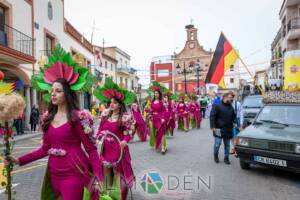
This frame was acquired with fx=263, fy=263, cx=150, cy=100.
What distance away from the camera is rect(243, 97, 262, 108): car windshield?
1193cm

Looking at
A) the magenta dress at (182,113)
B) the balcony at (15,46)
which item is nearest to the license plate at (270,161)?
the magenta dress at (182,113)

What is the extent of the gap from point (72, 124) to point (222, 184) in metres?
3.59

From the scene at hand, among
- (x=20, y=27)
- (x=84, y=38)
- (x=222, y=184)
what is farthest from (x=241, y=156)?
(x=84, y=38)

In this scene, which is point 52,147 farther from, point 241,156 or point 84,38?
point 84,38

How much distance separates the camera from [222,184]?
511cm

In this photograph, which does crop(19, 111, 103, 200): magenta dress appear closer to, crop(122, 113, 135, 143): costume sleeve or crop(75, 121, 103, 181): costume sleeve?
crop(75, 121, 103, 181): costume sleeve

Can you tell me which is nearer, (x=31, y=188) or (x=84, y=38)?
(x=31, y=188)

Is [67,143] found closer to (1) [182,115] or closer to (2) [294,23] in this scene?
(1) [182,115]

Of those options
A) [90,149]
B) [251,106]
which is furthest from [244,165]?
[251,106]

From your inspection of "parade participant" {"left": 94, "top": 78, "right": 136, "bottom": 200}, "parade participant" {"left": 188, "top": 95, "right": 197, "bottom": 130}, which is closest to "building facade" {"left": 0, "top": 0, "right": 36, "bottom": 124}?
"parade participant" {"left": 188, "top": 95, "right": 197, "bottom": 130}

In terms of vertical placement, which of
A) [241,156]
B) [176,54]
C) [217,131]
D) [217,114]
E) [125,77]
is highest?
[176,54]

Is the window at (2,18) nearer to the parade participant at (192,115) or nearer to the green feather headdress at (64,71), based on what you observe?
the parade participant at (192,115)

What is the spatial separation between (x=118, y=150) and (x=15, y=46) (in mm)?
13020

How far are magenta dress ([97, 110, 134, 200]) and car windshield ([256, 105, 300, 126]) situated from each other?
12.3 feet
